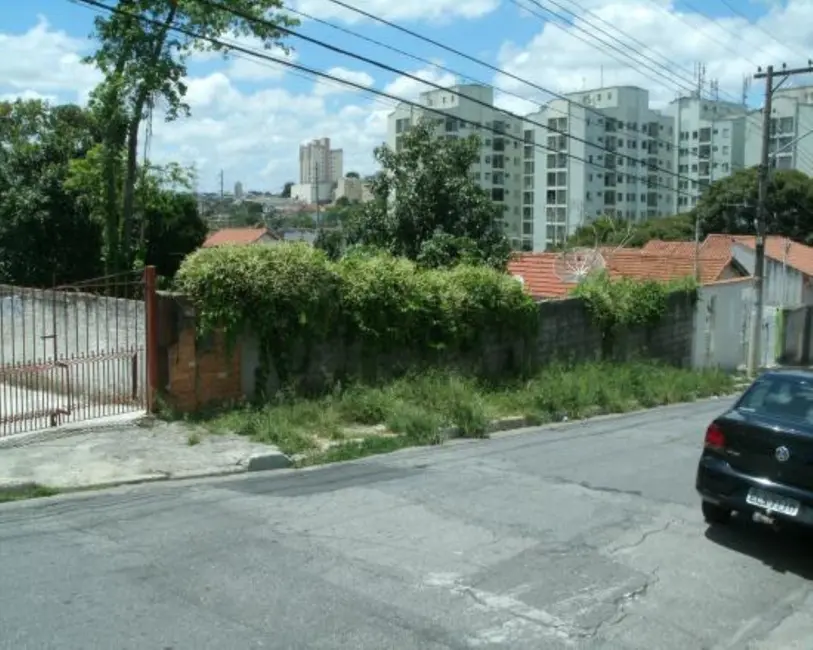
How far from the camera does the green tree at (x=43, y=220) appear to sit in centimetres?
2309

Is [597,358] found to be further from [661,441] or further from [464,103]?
[464,103]

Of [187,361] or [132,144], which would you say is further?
[132,144]

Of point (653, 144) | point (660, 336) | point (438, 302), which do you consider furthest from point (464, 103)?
point (438, 302)

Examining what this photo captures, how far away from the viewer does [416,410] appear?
44.1ft

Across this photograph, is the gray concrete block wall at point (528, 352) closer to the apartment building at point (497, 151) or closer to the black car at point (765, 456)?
the black car at point (765, 456)

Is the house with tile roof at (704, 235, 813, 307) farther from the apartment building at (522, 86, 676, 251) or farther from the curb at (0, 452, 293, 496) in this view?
the apartment building at (522, 86, 676, 251)

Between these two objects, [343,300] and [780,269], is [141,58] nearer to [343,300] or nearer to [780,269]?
[343,300]

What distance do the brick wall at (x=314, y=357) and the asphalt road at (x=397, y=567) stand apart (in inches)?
118

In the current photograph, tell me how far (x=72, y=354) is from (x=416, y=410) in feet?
19.4

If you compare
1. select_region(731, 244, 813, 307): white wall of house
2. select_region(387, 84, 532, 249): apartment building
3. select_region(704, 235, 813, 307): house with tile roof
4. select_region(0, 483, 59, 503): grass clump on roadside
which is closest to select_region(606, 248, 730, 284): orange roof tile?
select_region(704, 235, 813, 307): house with tile roof

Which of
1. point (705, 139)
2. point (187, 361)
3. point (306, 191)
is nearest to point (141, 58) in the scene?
point (187, 361)

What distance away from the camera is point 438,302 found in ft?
53.9

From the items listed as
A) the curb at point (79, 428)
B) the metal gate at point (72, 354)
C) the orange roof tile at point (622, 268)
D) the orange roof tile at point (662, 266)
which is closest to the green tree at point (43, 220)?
the metal gate at point (72, 354)

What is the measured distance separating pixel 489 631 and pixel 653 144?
11525cm
